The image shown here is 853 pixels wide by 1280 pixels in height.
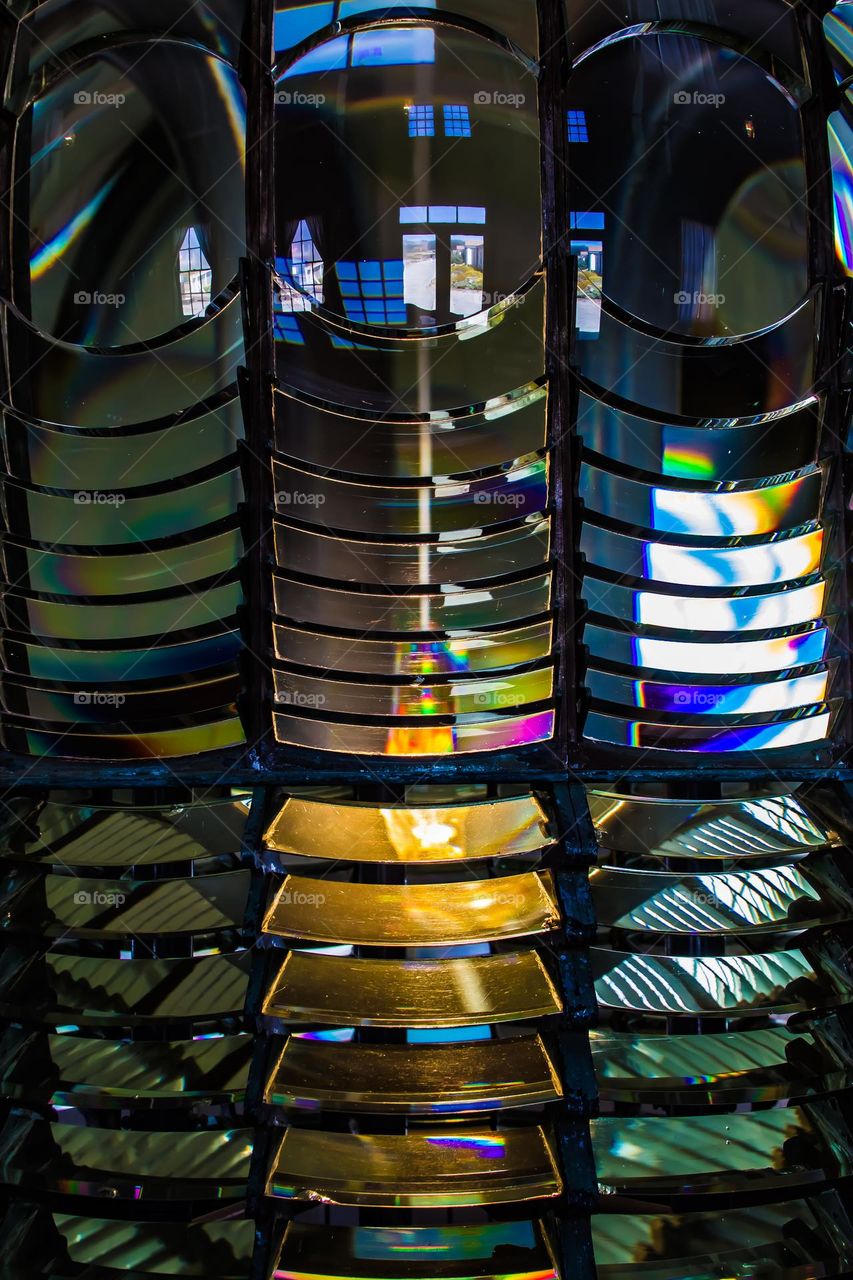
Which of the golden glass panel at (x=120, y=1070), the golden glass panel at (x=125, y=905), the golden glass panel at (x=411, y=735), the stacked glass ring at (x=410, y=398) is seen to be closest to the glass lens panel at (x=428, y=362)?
the stacked glass ring at (x=410, y=398)

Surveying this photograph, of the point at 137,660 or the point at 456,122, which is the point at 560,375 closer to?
the point at 456,122

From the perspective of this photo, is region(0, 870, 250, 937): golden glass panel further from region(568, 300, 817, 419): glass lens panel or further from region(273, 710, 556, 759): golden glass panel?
region(568, 300, 817, 419): glass lens panel

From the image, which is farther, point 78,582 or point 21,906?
point 78,582

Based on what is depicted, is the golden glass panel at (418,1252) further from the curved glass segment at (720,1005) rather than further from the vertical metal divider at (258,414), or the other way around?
the vertical metal divider at (258,414)

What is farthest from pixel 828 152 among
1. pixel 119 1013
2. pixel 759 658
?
pixel 119 1013

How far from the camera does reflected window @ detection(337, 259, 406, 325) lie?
1197 millimetres

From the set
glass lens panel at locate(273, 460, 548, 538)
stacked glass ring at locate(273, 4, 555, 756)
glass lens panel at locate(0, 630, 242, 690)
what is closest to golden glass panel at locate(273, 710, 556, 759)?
stacked glass ring at locate(273, 4, 555, 756)

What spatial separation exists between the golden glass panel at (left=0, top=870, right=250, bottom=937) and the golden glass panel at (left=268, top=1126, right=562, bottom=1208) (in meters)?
0.25

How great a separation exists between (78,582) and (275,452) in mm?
286

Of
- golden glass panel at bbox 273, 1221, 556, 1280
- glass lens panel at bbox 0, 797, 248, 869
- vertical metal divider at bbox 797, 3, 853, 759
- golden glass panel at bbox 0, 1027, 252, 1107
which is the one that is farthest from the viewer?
vertical metal divider at bbox 797, 3, 853, 759

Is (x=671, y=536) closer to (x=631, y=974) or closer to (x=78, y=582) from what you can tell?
(x=631, y=974)

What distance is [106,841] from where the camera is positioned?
1156mm

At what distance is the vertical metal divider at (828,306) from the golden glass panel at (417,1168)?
2.00 ft

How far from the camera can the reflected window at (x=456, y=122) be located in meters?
1.22
